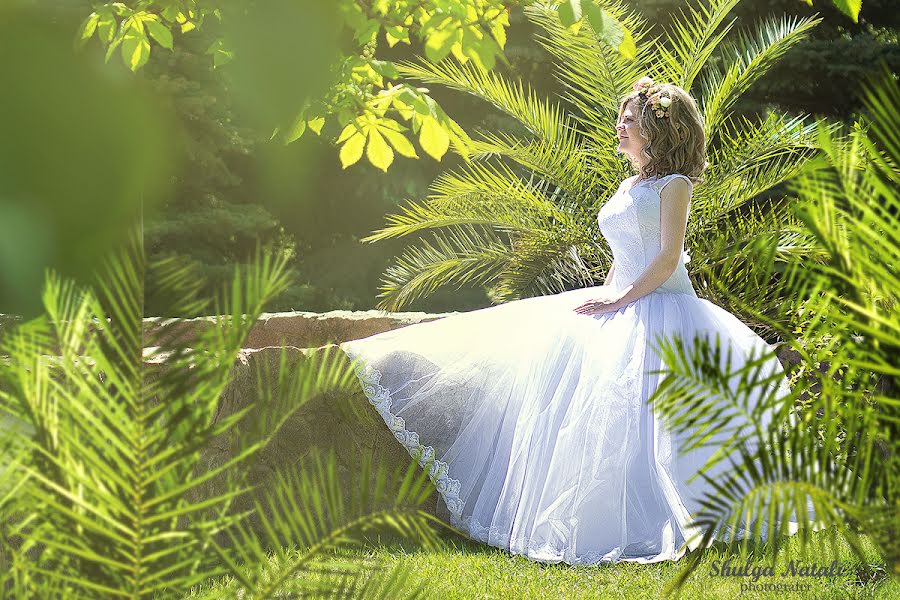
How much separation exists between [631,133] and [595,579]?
193cm

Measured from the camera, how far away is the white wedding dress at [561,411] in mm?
3281

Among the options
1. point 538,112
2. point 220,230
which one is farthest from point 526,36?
point 538,112

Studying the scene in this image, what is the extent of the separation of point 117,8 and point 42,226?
71.0 inches

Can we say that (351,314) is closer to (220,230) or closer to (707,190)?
(707,190)

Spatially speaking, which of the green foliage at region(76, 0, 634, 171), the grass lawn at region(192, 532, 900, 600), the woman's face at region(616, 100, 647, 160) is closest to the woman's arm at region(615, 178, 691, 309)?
the woman's face at region(616, 100, 647, 160)

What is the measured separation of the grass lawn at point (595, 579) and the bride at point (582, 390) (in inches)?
2.5

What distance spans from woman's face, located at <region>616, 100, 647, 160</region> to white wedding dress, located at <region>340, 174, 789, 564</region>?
0.54 ft

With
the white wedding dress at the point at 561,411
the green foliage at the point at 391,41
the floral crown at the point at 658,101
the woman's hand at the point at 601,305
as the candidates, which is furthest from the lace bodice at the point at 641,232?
the green foliage at the point at 391,41

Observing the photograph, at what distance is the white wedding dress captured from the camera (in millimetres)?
3281

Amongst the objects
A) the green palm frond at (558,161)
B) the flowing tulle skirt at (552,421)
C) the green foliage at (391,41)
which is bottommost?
the flowing tulle skirt at (552,421)

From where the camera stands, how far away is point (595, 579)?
10.2 feet

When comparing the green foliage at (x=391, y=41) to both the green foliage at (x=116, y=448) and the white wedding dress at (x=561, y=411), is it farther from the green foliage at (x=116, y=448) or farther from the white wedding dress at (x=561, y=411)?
the white wedding dress at (x=561, y=411)

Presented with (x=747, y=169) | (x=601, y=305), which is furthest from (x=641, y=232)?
(x=747, y=169)

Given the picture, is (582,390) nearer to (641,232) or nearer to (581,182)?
(641,232)
